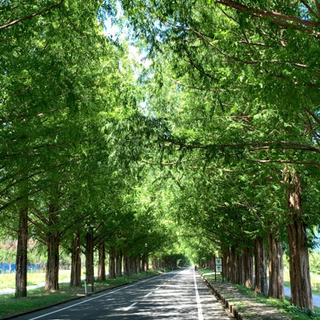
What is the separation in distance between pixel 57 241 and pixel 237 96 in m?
19.3

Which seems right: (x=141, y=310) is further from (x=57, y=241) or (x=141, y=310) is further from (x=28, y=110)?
(x=57, y=241)

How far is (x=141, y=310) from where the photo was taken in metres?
14.0

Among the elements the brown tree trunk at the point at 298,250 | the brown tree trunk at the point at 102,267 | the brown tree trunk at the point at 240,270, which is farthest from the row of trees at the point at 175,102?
the brown tree trunk at the point at 102,267

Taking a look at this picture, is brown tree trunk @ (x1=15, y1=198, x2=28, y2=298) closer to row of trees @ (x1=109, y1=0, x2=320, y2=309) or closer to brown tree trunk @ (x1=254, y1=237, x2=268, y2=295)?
row of trees @ (x1=109, y1=0, x2=320, y2=309)

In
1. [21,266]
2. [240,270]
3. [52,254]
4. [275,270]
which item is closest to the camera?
[275,270]

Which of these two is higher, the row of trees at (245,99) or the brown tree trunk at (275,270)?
the row of trees at (245,99)

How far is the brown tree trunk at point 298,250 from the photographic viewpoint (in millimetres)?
12570

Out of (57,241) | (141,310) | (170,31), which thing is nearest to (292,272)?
(141,310)

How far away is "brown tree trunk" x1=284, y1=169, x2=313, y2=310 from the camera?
12570 millimetres

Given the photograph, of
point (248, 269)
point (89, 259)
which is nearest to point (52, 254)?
point (89, 259)

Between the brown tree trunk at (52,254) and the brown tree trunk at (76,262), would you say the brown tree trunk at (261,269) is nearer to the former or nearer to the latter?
the brown tree trunk at (52,254)

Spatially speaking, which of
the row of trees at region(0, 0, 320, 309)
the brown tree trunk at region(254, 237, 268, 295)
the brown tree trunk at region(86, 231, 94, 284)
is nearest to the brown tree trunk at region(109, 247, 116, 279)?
the brown tree trunk at region(86, 231, 94, 284)

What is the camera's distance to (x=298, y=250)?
41.6 feet

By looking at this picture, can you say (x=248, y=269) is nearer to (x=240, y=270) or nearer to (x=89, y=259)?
(x=240, y=270)
